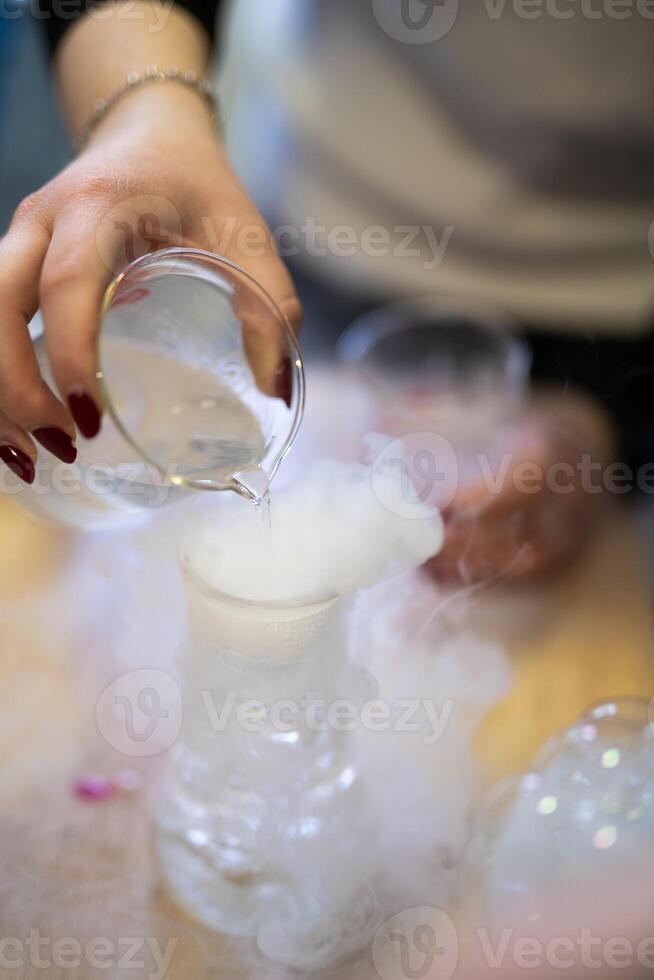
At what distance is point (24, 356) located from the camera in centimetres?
34

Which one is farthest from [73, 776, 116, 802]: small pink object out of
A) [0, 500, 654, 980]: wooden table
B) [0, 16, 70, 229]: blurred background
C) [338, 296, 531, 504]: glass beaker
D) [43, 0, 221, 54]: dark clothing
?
[0, 16, 70, 229]: blurred background

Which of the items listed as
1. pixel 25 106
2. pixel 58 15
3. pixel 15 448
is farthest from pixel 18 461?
pixel 25 106

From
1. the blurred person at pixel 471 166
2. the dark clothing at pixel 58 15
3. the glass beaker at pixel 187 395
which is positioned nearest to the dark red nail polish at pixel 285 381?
the glass beaker at pixel 187 395

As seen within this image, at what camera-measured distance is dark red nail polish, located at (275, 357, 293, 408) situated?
1.32 ft

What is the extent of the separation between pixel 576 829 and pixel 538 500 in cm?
31

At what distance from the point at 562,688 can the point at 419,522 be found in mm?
229

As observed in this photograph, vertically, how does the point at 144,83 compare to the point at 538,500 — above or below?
above

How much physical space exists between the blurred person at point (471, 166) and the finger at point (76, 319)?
0.26 metres

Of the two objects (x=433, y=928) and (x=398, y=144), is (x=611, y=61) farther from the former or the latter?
(x=433, y=928)

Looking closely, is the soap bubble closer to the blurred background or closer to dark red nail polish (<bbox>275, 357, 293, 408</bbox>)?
dark red nail polish (<bbox>275, 357, 293, 408</bbox>)

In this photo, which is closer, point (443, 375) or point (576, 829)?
point (576, 829)

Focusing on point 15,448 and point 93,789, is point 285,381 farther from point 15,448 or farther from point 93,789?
point 93,789

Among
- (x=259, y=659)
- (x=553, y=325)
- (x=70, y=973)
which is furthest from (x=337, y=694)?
(x=553, y=325)

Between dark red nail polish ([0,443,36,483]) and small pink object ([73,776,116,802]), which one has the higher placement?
dark red nail polish ([0,443,36,483])
